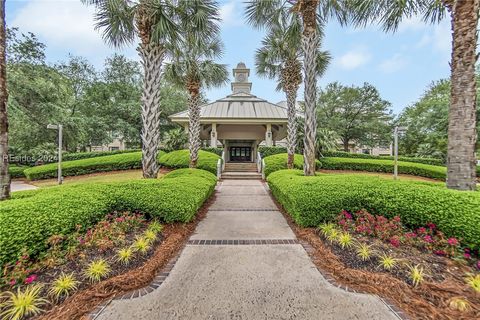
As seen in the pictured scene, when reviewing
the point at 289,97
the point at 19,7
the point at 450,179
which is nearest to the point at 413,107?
the point at 289,97

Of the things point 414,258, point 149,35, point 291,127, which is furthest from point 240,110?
point 414,258

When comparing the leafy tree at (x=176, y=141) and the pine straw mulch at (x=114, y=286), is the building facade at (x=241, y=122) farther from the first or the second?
the pine straw mulch at (x=114, y=286)

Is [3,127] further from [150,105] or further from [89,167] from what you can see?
[89,167]

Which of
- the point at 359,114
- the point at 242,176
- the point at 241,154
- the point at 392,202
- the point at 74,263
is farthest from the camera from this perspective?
the point at 359,114

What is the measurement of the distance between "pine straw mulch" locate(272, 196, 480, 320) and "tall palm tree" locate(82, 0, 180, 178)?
19.9 feet

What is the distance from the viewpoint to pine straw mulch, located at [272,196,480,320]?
95.7 inches

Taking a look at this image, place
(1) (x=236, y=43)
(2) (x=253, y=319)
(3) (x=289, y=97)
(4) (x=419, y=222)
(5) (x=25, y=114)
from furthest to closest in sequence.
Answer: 1. (5) (x=25, y=114)
2. (3) (x=289, y=97)
3. (1) (x=236, y=43)
4. (4) (x=419, y=222)
5. (2) (x=253, y=319)

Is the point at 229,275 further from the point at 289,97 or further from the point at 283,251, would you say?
the point at 289,97

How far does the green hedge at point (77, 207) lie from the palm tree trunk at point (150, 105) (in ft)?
5.07

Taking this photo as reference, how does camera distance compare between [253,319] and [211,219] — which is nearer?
[253,319]

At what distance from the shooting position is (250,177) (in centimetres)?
1439

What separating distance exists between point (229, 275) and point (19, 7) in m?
11.5

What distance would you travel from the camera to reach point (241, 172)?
15961 millimetres

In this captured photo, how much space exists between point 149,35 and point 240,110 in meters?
11.6
